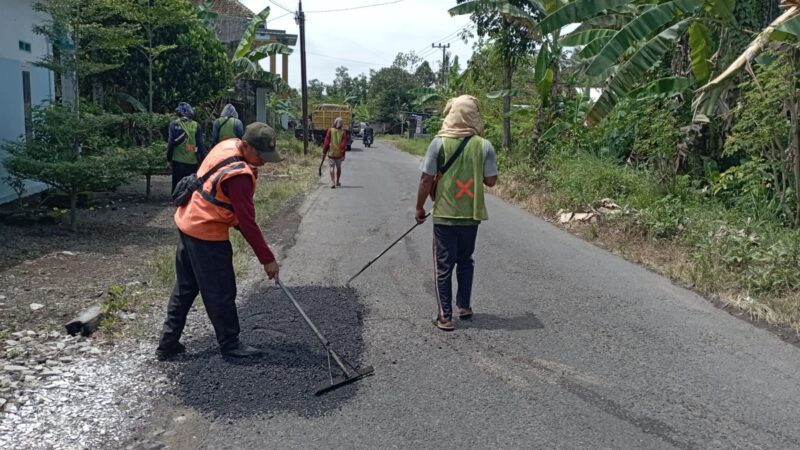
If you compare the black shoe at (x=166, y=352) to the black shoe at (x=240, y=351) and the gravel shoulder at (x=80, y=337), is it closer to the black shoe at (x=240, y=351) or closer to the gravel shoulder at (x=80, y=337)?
the gravel shoulder at (x=80, y=337)

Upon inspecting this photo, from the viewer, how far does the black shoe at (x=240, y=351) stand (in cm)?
489

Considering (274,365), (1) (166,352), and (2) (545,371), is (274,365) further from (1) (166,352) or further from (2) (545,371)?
(2) (545,371)

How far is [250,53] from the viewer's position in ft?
81.9

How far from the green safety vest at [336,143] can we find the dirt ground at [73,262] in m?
5.74

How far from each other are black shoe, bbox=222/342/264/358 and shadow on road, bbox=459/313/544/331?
1827 millimetres

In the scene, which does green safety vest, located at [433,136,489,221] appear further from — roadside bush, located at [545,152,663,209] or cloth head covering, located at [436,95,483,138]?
roadside bush, located at [545,152,663,209]

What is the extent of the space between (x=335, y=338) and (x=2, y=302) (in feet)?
10.4

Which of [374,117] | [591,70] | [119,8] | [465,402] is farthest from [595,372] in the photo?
[374,117]

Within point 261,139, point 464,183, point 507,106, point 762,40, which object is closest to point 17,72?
point 261,139

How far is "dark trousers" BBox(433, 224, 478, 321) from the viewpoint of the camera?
5.76 m

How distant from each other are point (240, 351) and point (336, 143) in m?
12.0

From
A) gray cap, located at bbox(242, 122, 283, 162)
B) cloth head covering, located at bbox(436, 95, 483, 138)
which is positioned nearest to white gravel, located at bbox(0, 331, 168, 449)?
gray cap, located at bbox(242, 122, 283, 162)

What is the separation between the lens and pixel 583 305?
6.57 meters

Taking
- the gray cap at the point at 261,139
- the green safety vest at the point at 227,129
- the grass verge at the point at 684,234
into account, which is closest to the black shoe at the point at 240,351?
the gray cap at the point at 261,139
